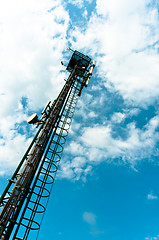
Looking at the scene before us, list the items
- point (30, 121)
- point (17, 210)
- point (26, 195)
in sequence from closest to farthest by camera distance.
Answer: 1. point (17, 210)
2. point (26, 195)
3. point (30, 121)

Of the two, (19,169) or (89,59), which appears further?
(89,59)

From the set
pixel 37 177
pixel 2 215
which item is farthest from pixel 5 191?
pixel 37 177

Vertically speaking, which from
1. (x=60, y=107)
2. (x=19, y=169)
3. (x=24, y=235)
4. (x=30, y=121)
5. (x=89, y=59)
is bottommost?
(x=24, y=235)

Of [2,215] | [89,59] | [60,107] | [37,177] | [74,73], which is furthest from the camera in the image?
[89,59]

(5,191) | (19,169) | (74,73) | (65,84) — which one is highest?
(74,73)

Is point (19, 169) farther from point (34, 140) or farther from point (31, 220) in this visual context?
point (31, 220)

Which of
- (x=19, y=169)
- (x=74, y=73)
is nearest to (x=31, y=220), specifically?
(x=19, y=169)

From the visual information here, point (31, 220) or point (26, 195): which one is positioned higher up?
point (26, 195)

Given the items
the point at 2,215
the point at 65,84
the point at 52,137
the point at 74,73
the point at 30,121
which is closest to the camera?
the point at 2,215

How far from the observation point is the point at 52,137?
17.3 metres

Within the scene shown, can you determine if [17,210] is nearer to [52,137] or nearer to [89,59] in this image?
[52,137]

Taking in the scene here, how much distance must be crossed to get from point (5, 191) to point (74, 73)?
16288 mm

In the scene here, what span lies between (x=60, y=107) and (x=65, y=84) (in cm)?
361

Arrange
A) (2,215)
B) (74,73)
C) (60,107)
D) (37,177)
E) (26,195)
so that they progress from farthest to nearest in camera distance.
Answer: (74,73) < (60,107) < (37,177) < (26,195) < (2,215)
